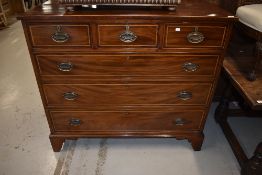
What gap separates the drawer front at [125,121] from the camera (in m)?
1.53

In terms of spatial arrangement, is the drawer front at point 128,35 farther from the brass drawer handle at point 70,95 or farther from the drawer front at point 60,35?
the brass drawer handle at point 70,95

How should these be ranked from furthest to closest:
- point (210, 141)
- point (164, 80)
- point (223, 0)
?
1. point (210, 141)
2. point (223, 0)
3. point (164, 80)

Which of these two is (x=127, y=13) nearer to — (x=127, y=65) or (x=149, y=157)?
(x=127, y=65)

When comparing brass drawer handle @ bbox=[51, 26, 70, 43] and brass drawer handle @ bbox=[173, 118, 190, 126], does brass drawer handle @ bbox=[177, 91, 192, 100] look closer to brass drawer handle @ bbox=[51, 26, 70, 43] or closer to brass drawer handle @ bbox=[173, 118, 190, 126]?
brass drawer handle @ bbox=[173, 118, 190, 126]

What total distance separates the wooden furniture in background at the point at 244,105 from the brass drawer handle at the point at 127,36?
0.73 meters

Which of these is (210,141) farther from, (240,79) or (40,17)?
(40,17)

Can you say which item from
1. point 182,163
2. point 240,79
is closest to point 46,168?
point 182,163

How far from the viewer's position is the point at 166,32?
1.20 metres

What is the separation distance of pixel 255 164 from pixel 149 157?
714 millimetres

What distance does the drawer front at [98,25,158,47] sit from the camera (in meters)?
1.18

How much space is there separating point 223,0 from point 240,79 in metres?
0.69

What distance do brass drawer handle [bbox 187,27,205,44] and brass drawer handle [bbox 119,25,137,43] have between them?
30 cm

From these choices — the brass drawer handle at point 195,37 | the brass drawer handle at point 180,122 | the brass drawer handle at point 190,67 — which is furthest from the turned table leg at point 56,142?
the brass drawer handle at point 195,37

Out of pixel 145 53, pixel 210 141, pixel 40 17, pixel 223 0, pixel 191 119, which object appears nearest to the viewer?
pixel 40 17
